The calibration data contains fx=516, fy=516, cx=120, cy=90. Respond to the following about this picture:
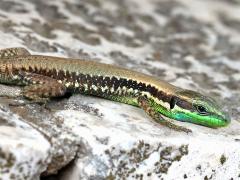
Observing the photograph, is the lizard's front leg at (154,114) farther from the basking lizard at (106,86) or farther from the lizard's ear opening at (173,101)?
the lizard's ear opening at (173,101)

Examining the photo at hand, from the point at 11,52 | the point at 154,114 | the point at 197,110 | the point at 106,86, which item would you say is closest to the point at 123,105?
the point at 106,86

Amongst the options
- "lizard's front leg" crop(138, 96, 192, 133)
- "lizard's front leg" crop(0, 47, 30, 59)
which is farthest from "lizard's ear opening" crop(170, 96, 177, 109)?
"lizard's front leg" crop(0, 47, 30, 59)

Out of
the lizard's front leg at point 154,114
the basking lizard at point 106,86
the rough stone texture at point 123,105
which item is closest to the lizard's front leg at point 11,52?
the basking lizard at point 106,86

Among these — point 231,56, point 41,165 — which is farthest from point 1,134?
point 231,56

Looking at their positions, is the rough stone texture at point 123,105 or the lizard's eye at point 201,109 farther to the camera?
the lizard's eye at point 201,109

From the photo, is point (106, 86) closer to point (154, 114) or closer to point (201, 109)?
point (154, 114)

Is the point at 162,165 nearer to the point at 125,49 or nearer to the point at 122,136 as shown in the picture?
the point at 122,136

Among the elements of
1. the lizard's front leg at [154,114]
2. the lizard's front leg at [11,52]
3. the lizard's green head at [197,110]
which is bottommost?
the lizard's front leg at [154,114]
